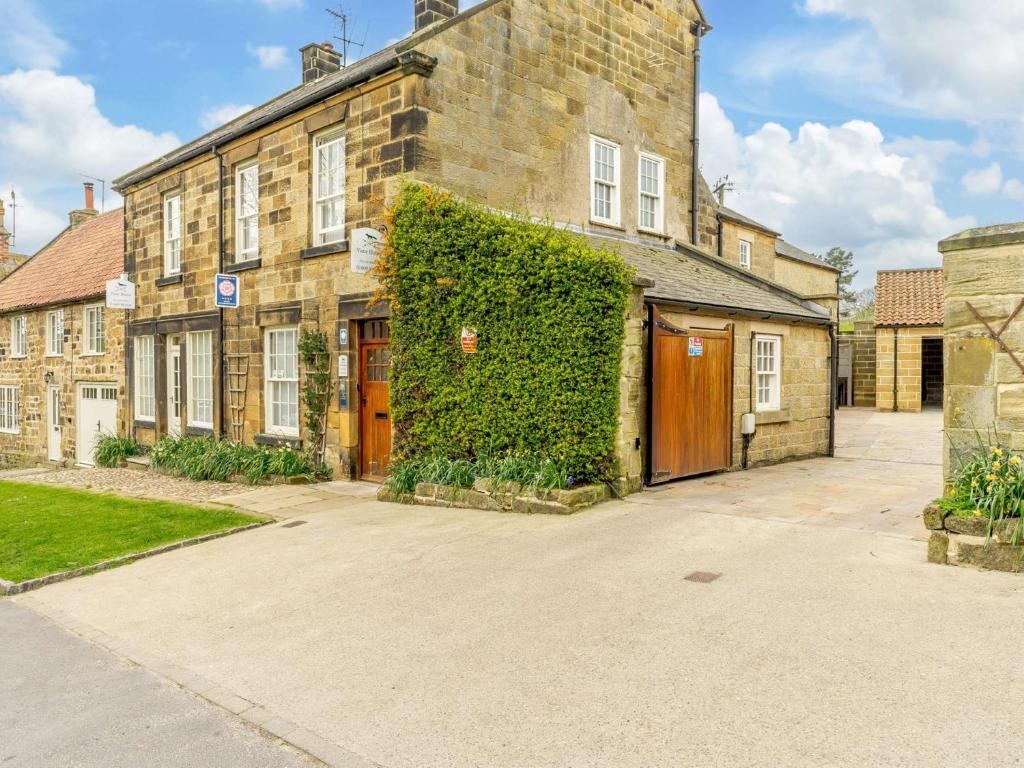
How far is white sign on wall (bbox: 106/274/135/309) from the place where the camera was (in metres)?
18.3

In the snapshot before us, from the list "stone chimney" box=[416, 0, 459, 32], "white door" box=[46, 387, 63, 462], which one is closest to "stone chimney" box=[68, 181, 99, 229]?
"white door" box=[46, 387, 63, 462]

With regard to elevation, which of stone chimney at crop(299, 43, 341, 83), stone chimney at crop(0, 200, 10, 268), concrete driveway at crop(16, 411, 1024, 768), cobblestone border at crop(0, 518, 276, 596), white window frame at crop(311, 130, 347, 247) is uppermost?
stone chimney at crop(299, 43, 341, 83)

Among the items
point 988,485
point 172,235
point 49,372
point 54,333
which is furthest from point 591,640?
point 54,333

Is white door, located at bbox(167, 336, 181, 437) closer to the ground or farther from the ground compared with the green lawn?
farther from the ground

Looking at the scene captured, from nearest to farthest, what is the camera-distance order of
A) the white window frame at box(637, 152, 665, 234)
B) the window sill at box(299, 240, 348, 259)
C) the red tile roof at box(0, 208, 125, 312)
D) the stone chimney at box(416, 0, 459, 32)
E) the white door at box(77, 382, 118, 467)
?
the window sill at box(299, 240, 348, 259)
the stone chimney at box(416, 0, 459, 32)
the white window frame at box(637, 152, 665, 234)
the white door at box(77, 382, 118, 467)
the red tile roof at box(0, 208, 125, 312)

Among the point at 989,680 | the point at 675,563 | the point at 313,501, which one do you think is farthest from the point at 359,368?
the point at 989,680

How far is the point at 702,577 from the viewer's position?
6609 mm

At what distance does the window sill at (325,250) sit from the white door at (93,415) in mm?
10121

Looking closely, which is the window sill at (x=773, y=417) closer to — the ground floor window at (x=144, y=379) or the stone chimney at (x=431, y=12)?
the stone chimney at (x=431, y=12)

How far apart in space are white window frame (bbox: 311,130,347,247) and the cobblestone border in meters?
5.63

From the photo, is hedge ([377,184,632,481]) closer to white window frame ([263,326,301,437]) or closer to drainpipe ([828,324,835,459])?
white window frame ([263,326,301,437])

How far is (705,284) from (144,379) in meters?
13.8

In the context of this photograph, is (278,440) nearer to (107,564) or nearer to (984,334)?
(107,564)

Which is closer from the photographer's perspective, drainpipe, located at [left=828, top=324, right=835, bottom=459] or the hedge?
the hedge
